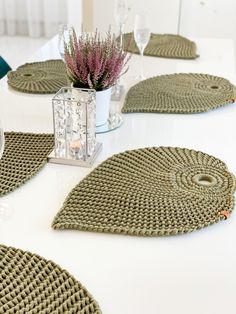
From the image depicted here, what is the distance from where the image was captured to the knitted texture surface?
2.18 ft

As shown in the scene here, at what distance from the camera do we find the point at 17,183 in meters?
0.98

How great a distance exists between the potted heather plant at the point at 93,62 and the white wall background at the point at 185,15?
6.72 feet

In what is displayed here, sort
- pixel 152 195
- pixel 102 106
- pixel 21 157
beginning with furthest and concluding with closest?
pixel 102 106
pixel 21 157
pixel 152 195

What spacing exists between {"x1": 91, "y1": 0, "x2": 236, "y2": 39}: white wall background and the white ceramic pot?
2.02 meters

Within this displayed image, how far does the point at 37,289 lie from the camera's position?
697mm

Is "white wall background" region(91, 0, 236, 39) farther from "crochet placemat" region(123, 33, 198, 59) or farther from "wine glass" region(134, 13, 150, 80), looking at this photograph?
"wine glass" region(134, 13, 150, 80)

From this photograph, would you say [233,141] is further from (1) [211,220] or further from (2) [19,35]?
(2) [19,35]

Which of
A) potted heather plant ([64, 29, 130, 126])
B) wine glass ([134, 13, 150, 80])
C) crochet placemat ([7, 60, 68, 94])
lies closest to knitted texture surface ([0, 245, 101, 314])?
potted heather plant ([64, 29, 130, 126])

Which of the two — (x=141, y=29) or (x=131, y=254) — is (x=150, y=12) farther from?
(x=131, y=254)

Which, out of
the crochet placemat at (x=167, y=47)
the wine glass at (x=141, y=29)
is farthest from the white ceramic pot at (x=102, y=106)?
the crochet placemat at (x=167, y=47)

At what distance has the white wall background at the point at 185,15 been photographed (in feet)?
10.5

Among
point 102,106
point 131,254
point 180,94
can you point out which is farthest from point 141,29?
point 131,254

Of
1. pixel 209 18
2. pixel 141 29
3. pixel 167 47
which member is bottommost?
pixel 209 18

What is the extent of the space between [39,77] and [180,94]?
0.48 m
